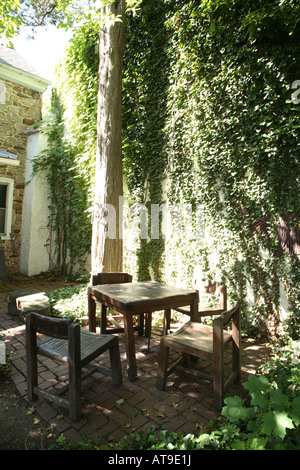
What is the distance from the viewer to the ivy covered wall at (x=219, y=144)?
3396 millimetres

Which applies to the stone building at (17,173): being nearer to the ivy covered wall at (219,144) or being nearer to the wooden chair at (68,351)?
the ivy covered wall at (219,144)

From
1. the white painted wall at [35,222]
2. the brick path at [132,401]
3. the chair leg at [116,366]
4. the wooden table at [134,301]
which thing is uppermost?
the white painted wall at [35,222]

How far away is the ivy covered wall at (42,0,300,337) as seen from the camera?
340cm

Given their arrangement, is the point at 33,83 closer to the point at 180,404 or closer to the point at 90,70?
the point at 90,70

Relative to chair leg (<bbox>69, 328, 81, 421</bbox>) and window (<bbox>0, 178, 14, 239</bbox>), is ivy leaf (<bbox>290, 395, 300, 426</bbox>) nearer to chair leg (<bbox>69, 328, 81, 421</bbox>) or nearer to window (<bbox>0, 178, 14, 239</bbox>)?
chair leg (<bbox>69, 328, 81, 421</bbox>)

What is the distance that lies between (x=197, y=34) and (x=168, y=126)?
138cm

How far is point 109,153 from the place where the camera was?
4.71 meters

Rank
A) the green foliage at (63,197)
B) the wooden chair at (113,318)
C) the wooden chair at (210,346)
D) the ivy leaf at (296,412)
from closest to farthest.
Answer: the ivy leaf at (296,412)
the wooden chair at (210,346)
the wooden chair at (113,318)
the green foliage at (63,197)

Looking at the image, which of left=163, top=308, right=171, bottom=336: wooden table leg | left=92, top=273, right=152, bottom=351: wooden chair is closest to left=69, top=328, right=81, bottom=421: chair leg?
left=92, top=273, right=152, bottom=351: wooden chair

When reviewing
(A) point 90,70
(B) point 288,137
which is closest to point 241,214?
(B) point 288,137

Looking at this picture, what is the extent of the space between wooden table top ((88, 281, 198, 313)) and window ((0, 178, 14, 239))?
18.7 feet

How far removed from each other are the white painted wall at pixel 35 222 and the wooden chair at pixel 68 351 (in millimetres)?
5749

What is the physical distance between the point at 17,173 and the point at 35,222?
1.56m

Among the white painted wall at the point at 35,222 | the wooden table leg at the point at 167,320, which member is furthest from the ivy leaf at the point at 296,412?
the white painted wall at the point at 35,222
